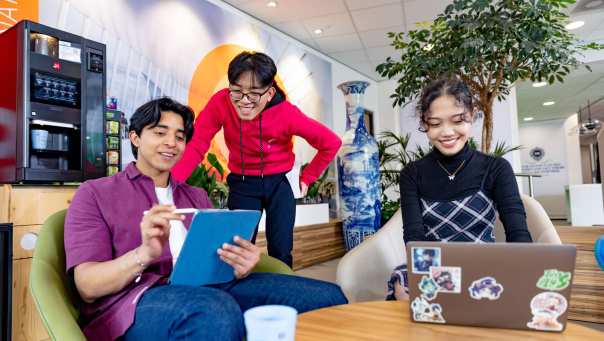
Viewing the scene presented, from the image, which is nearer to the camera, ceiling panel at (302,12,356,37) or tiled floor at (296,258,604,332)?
tiled floor at (296,258,604,332)

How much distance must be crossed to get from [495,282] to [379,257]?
936 millimetres

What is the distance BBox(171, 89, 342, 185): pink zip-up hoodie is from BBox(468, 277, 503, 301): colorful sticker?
49.5 inches

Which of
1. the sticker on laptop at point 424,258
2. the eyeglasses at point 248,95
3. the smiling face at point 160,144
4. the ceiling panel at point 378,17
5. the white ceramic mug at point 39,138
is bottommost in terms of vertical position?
the sticker on laptop at point 424,258

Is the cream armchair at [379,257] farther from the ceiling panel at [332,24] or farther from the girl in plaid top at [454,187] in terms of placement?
the ceiling panel at [332,24]

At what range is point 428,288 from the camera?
883 millimetres

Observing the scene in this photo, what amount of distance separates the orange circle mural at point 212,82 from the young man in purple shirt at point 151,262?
2737 mm

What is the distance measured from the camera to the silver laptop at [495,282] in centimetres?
80

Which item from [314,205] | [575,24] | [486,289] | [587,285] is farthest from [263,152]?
[575,24]

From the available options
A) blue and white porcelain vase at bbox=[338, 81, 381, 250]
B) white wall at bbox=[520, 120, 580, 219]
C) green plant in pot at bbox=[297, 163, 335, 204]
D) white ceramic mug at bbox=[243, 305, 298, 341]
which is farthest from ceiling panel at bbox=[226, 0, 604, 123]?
white wall at bbox=[520, 120, 580, 219]

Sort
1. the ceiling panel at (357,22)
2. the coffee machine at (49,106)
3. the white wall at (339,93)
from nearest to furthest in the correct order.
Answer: the coffee machine at (49,106), the ceiling panel at (357,22), the white wall at (339,93)

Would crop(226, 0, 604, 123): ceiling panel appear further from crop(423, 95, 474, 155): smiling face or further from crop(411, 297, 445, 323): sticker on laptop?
crop(411, 297, 445, 323): sticker on laptop

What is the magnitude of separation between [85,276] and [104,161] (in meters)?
1.53

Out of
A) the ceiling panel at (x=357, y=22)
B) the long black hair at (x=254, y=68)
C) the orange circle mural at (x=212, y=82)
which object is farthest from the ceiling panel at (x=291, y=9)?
the long black hair at (x=254, y=68)

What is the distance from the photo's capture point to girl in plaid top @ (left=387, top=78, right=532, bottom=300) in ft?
4.83
